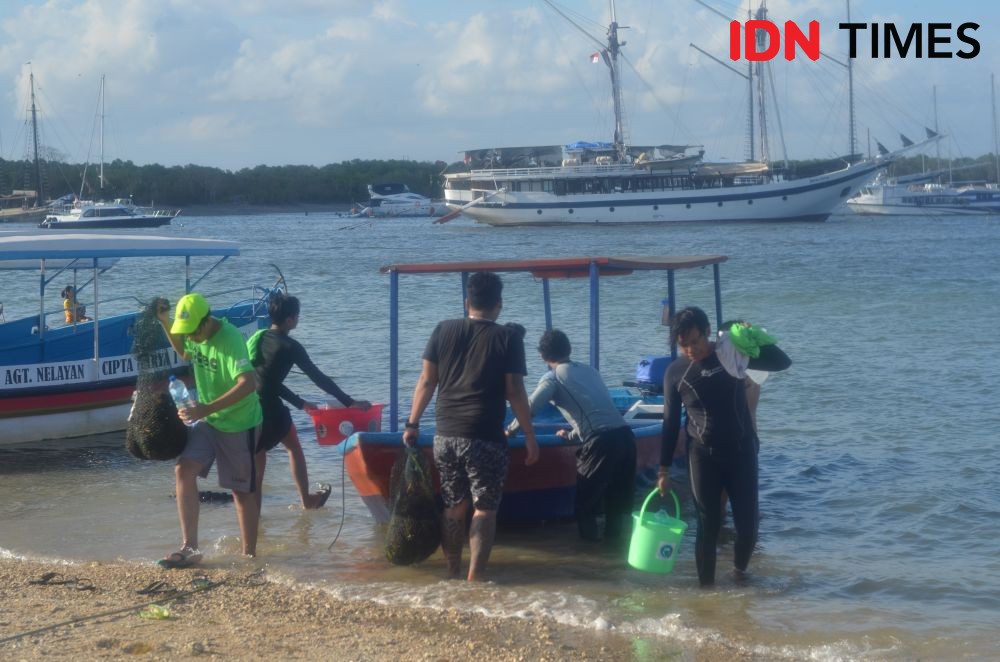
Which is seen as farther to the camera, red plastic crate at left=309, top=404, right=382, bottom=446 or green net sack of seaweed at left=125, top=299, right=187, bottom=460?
red plastic crate at left=309, top=404, right=382, bottom=446

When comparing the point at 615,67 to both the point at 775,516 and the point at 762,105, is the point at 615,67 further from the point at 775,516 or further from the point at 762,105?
the point at 775,516

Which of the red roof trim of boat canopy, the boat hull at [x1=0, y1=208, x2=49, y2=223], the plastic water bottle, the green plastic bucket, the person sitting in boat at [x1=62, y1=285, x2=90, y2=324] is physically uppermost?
the boat hull at [x1=0, y1=208, x2=49, y2=223]

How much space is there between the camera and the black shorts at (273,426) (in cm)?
713

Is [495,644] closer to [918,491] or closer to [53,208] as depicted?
[918,491]

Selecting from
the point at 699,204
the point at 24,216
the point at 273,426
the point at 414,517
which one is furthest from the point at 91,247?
the point at 24,216

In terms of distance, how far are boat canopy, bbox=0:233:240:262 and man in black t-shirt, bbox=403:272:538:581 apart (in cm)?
534

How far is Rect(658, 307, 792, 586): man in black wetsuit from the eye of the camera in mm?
5887

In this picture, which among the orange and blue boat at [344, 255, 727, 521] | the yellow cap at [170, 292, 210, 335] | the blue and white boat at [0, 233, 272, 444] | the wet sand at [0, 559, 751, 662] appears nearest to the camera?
the wet sand at [0, 559, 751, 662]

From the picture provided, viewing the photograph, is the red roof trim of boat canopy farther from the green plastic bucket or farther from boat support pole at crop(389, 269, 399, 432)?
the green plastic bucket

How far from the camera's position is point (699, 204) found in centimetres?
6606

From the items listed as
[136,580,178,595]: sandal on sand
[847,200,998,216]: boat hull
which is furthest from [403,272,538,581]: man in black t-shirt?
[847,200,998,216]: boat hull

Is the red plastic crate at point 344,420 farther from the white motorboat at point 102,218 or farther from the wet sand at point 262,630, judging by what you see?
the white motorboat at point 102,218

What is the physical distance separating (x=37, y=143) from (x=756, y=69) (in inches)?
1898

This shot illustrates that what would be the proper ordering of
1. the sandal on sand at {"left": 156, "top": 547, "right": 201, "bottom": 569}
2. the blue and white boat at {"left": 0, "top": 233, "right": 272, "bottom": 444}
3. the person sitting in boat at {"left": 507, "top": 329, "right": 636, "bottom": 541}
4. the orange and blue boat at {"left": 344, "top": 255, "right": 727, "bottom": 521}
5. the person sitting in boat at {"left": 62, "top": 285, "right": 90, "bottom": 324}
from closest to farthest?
the sandal on sand at {"left": 156, "top": 547, "right": 201, "bottom": 569} → the person sitting in boat at {"left": 507, "top": 329, "right": 636, "bottom": 541} → the orange and blue boat at {"left": 344, "top": 255, "right": 727, "bottom": 521} → the blue and white boat at {"left": 0, "top": 233, "right": 272, "bottom": 444} → the person sitting in boat at {"left": 62, "top": 285, "right": 90, "bottom": 324}
